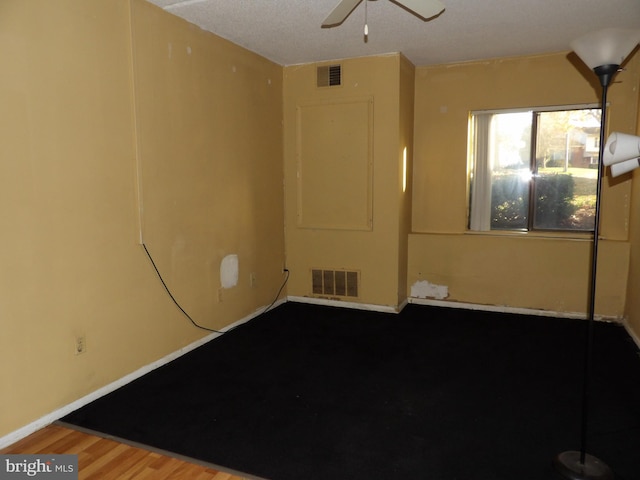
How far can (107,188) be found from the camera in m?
3.04

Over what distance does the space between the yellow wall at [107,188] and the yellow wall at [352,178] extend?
0.80 m

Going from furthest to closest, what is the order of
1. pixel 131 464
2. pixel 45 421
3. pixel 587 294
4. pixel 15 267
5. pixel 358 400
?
1. pixel 587 294
2. pixel 358 400
3. pixel 45 421
4. pixel 15 267
5. pixel 131 464

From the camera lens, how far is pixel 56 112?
269 centimetres

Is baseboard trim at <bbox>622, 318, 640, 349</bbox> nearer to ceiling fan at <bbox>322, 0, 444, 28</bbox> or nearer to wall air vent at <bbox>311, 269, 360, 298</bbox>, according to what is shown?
wall air vent at <bbox>311, 269, 360, 298</bbox>

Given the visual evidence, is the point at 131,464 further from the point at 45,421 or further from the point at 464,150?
the point at 464,150

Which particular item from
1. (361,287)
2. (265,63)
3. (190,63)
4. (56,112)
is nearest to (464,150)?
(361,287)

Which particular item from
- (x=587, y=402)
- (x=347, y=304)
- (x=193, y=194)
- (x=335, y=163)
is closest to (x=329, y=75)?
(x=335, y=163)

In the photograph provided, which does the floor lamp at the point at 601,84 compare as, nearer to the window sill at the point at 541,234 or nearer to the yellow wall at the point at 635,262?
the yellow wall at the point at 635,262

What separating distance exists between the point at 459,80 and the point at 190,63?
2886 mm

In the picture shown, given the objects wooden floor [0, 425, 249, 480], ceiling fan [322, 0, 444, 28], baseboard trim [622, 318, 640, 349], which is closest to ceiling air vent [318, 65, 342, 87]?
ceiling fan [322, 0, 444, 28]

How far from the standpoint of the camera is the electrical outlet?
2881 millimetres

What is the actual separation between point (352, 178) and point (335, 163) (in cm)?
26

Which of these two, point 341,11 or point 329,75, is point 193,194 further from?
point 329,75

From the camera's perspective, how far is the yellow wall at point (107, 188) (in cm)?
252
